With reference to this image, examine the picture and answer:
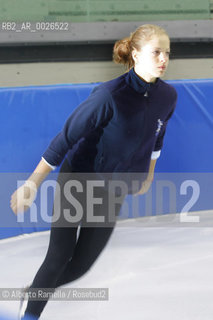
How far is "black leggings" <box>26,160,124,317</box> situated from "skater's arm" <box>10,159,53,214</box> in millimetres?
96

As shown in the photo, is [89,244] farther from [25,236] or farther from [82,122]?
[25,236]

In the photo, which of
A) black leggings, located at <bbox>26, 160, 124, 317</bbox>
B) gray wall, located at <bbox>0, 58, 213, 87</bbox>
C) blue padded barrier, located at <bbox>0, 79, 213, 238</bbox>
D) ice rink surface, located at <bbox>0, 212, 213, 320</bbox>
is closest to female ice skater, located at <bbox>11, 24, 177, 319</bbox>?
black leggings, located at <bbox>26, 160, 124, 317</bbox>

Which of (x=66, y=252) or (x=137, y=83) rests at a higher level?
(x=137, y=83)

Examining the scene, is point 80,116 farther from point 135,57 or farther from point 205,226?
point 205,226

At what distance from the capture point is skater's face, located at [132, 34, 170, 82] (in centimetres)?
130

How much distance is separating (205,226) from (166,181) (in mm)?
409

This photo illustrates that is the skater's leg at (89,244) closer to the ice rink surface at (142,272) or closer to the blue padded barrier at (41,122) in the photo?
the ice rink surface at (142,272)

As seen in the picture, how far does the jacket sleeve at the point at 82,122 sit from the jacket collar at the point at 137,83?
0.27 feet

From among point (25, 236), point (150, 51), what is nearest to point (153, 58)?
point (150, 51)

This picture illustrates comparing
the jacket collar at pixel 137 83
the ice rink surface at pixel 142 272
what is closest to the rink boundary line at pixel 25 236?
the ice rink surface at pixel 142 272

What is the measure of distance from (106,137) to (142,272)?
93 cm

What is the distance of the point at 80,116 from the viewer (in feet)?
4.24

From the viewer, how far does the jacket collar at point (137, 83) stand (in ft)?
4.34

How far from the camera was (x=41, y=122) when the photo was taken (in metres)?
2.75
